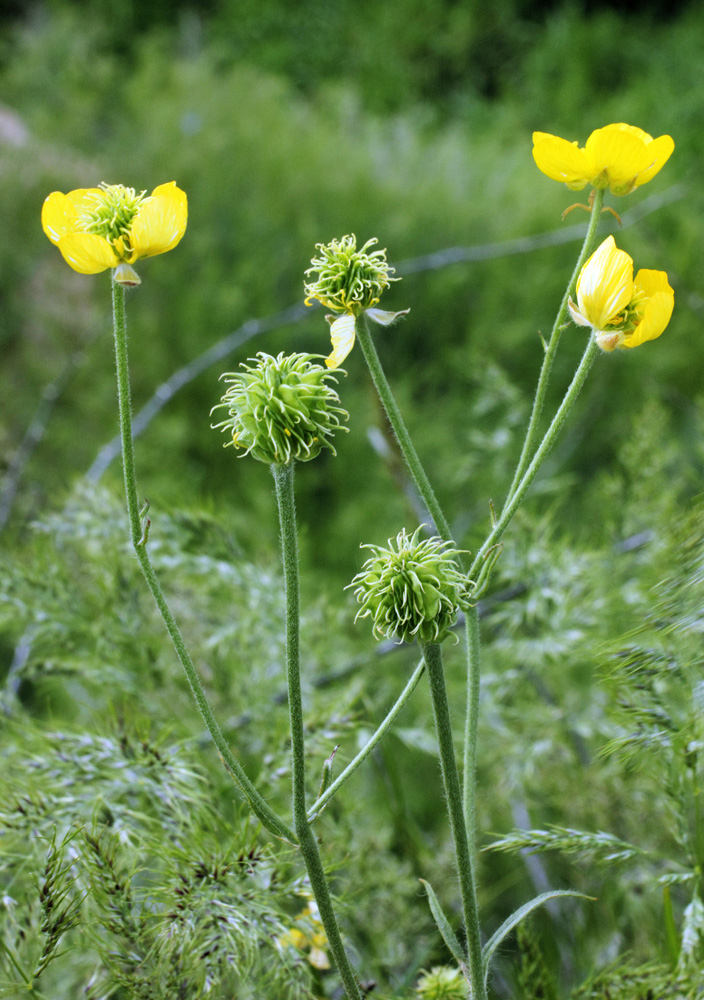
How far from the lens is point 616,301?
0.25m

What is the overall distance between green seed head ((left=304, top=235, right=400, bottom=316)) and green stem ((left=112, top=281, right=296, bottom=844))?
0.22 feet

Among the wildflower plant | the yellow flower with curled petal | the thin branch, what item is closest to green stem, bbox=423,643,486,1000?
the wildflower plant

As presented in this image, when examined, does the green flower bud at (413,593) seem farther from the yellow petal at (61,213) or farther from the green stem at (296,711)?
the yellow petal at (61,213)

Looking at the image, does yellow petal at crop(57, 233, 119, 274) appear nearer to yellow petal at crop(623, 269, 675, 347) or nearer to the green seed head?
the green seed head

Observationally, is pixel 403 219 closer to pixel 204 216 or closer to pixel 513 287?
pixel 513 287

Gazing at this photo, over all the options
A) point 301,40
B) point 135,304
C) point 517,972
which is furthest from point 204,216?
point 301,40

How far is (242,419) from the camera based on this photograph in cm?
24

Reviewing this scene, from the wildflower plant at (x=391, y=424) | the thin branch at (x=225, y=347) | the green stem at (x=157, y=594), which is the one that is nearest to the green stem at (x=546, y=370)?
the wildflower plant at (x=391, y=424)

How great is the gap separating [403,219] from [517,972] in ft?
4.84

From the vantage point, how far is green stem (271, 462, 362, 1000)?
23cm

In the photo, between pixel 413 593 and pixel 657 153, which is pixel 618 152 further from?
pixel 413 593

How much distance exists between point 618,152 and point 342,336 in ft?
0.39

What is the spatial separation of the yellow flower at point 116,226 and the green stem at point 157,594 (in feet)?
0.06

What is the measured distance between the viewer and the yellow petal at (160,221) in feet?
0.84
